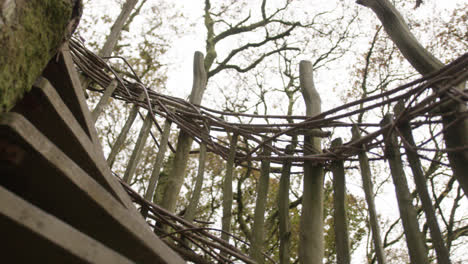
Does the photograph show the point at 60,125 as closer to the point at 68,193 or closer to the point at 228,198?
the point at 68,193

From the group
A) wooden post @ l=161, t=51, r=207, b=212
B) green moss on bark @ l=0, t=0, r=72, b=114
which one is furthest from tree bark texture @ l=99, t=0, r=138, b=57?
green moss on bark @ l=0, t=0, r=72, b=114

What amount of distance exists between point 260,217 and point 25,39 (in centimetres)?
122

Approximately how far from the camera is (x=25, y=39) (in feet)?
2.27

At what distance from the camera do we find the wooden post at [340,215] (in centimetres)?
127

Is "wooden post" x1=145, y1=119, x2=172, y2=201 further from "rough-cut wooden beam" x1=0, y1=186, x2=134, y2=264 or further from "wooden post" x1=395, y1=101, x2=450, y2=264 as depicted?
"wooden post" x1=395, y1=101, x2=450, y2=264

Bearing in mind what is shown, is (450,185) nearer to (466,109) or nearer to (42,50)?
(466,109)

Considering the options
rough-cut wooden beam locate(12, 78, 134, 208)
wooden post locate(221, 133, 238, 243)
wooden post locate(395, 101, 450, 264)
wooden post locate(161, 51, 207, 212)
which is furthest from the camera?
wooden post locate(161, 51, 207, 212)

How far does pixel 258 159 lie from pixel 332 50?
887cm

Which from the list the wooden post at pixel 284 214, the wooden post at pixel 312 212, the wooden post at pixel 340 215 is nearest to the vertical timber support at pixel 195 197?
the wooden post at pixel 284 214

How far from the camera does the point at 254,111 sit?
968 cm

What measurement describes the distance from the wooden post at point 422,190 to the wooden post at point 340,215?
1.15 ft

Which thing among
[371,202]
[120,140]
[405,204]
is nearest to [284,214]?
[371,202]

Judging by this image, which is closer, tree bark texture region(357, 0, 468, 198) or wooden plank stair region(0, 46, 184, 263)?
wooden plank stair region(0, 46, 184, 263)

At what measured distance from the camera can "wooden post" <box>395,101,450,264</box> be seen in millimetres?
938
